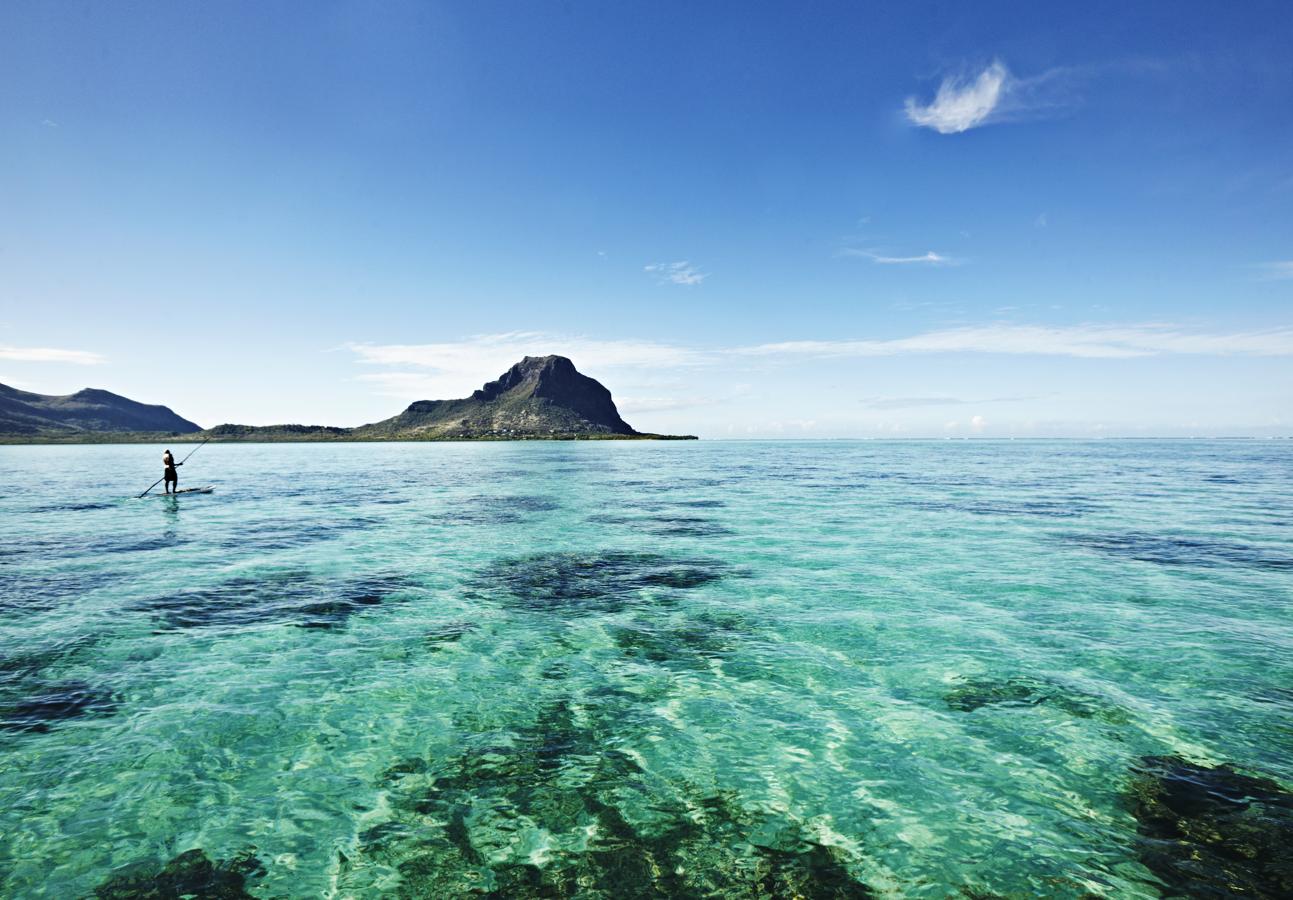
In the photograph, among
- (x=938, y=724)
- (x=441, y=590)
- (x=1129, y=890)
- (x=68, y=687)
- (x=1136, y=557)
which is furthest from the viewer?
(x=1136, y=557)

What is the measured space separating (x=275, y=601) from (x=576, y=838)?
54.3 feet

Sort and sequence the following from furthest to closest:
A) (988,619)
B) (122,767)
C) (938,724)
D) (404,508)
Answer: (404,508)
(988,619)
(938,724)
(122,767)

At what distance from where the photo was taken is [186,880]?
733 cm

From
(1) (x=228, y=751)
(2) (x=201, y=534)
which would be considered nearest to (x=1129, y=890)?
(1) (x=228, y=751)

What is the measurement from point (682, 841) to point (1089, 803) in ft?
20.3

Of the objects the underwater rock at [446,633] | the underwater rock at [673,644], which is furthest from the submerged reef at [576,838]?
the underwater rock at [446,633]

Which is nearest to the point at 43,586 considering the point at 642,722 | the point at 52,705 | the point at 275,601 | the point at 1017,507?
the point at 275,601

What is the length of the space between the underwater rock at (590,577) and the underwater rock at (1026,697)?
404 inches

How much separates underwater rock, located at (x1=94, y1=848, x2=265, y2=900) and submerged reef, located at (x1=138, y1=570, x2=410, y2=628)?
10.5 m

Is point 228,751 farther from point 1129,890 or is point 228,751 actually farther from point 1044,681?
point 1044,681

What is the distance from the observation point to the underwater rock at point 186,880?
7066 millimetres

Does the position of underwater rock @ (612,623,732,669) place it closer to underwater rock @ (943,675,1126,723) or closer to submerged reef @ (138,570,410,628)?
underwater rock @ (943,675,1126,723)

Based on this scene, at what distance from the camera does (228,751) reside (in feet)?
34.7

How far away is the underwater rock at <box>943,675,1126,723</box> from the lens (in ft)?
39.8
